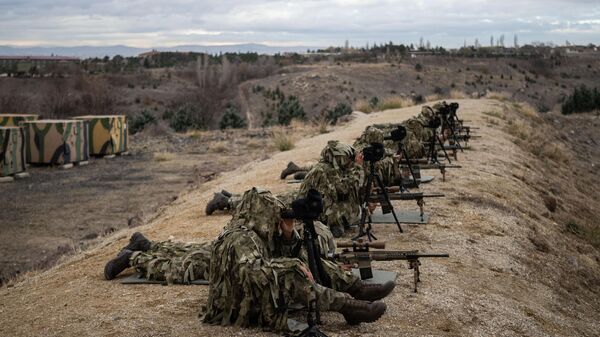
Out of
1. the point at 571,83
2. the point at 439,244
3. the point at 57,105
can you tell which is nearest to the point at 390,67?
the point at 571,83

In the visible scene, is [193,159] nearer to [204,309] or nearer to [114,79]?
[204,309]

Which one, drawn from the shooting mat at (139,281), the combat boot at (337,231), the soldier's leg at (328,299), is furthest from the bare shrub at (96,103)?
the soldier's leg at (328,299)

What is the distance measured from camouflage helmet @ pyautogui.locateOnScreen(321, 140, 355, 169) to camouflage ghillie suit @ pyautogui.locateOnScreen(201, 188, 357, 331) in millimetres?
3253

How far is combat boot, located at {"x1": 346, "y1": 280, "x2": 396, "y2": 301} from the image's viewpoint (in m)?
6.68

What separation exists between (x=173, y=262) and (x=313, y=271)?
246cm

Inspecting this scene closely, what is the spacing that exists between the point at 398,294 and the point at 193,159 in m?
21.6

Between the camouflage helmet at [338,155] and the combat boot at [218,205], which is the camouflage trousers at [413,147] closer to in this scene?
the combat boot at [218,205]

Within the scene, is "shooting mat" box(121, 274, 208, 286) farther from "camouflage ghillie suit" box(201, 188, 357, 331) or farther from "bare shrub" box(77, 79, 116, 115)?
"bare shrub" box(77, 79, 116, 115)

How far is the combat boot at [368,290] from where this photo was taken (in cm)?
668

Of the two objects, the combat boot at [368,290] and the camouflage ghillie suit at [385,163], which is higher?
the camouflage ghillie suit at [385,163]

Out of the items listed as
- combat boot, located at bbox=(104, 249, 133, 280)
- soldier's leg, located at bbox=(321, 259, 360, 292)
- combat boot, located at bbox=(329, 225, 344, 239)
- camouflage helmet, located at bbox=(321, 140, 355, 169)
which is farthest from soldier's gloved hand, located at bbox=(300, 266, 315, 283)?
camouflage helmet, located at bbox=(321, 140, 355, 169)

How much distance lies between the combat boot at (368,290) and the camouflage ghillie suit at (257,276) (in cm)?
20

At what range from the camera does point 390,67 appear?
7838 cm

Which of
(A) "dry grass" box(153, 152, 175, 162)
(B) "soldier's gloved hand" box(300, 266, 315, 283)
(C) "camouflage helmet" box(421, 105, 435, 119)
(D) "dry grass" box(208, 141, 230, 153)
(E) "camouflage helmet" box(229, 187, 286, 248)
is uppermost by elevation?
(C) "camouflage helmet" box(421, 105, 435, 119)
